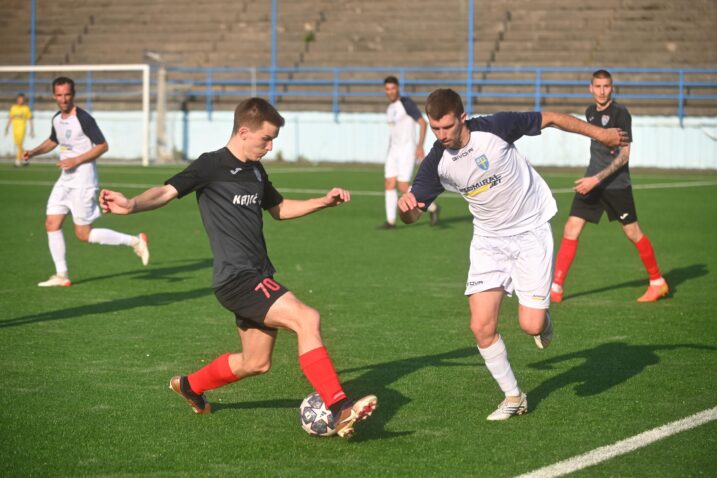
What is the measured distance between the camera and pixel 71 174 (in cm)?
1175

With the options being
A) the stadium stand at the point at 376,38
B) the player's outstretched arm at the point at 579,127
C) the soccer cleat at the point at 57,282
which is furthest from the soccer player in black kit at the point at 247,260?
the stadium stand at the point at 376,38

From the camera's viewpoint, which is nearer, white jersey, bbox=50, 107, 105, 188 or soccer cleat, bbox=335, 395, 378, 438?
soccer cleat, bbox=335, 395, 378, 438

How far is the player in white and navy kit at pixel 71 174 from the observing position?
11477 millimetres

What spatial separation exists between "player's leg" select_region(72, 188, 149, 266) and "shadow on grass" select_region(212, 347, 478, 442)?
5328mm

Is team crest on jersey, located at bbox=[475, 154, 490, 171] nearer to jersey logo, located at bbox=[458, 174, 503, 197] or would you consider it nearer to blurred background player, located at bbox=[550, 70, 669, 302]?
jersey logo, located at bbox=[458, 174, 503, 197]

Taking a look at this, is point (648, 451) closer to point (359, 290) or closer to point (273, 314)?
point (273, 314)

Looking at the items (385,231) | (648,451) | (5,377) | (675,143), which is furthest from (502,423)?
(675,143)

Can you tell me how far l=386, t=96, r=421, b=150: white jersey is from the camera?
17297 millimetres

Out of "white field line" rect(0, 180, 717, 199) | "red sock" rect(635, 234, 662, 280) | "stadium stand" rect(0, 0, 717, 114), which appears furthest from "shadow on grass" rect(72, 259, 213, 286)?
"stadium stand" rect(0, 0, 717, 114)

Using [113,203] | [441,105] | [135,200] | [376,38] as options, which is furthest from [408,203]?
[376,38]

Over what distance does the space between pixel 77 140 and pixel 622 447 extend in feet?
26.3

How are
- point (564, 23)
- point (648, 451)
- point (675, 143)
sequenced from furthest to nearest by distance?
1. point (564, 23)
2. point (675, 143)
3. point (648, 451)

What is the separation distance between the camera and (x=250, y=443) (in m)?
5.71

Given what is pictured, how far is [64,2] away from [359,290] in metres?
38.3
